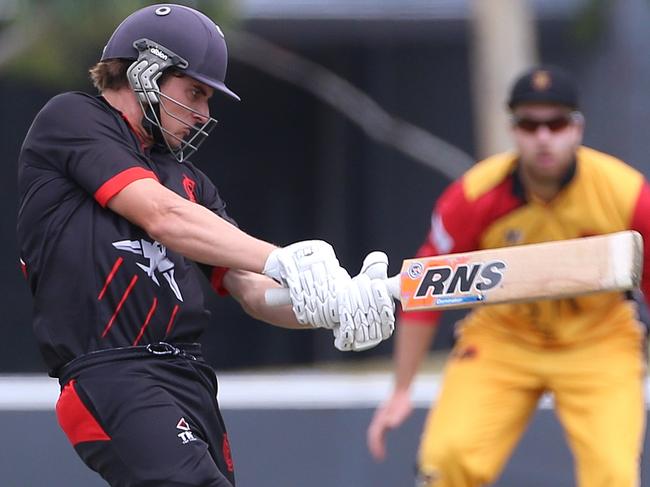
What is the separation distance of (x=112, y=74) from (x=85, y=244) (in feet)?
1.78

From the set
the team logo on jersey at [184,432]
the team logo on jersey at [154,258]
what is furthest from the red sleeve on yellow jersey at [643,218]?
the team logo on jersey at [184,432]

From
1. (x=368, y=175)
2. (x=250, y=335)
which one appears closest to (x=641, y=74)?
(x=368, y=175)

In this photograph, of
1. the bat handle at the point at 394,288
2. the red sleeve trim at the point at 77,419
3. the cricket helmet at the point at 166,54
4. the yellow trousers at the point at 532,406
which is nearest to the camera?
the bat handle at the point at 394,288

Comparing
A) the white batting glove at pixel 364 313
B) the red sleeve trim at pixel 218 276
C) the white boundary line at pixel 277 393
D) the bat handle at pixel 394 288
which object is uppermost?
the red sleeve trim at pixel 218 276

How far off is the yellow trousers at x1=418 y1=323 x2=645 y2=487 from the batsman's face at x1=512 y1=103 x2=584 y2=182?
2.24ft

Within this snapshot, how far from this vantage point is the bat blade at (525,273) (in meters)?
3.73

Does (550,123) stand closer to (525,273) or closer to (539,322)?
(539,322)

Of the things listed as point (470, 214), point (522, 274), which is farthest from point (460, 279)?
point (470, 214)

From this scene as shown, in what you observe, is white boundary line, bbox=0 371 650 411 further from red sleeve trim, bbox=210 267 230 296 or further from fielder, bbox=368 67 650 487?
red sleeve trim, bbox=210 267 230 296

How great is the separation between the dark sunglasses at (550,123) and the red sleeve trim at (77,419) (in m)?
2.39

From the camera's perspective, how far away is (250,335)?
1655 centimetres

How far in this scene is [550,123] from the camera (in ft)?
18.9

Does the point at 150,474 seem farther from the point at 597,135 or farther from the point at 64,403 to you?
the point at 597,135

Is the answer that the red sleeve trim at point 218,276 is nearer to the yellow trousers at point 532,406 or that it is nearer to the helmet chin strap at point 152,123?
the helmet chin strap at point 152,123
